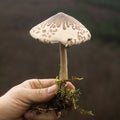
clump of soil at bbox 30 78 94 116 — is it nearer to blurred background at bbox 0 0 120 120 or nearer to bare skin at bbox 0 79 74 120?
bare skin at bbox 0 79 74 120

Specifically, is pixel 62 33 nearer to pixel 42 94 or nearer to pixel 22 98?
pixel 42 94

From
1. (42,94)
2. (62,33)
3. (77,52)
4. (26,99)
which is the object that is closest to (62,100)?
(42,94)

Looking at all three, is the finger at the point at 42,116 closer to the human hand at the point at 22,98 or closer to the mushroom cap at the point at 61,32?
the human hand at the point at 22,98

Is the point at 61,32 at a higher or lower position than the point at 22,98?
higher

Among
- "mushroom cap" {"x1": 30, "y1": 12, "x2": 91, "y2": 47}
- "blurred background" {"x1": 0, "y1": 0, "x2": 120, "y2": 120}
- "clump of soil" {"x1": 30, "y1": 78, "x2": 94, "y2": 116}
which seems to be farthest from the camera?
"blurred background" {"x1": 0, "y1": 0, "x2": 120, "y2": 120}

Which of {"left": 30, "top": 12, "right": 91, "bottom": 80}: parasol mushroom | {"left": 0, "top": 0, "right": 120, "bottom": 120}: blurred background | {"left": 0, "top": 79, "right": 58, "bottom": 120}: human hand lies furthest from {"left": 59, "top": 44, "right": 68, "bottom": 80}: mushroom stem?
{"left": 0, "top": 0, "right": 120, "bottom": 120}: blurred background

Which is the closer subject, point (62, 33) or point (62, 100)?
point (62, 33)

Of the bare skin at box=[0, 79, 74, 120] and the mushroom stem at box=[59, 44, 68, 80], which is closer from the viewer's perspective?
the mushroom stem at box=[59, 44, 68, 80]

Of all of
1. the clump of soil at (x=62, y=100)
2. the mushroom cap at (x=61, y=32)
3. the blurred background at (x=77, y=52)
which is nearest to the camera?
→ the mushroom cap at (x=61, y=32)

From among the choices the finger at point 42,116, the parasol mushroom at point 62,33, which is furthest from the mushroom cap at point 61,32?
the finger at point 42,116
